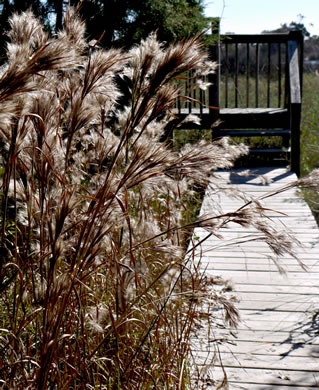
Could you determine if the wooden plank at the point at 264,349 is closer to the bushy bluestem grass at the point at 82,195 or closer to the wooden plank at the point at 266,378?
the wooden plank at the point at 266,378

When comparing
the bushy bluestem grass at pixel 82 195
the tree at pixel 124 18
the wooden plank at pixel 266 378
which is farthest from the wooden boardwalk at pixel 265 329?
the tree at pixel 124 18

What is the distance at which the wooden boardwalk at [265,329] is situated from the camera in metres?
2.69

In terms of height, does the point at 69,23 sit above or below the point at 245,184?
above

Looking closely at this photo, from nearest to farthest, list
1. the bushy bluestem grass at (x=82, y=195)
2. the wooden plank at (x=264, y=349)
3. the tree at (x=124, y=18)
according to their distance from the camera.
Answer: the bushy bluestem grass at (x=82, y=195), the wooden plank at (x=264, y=349), the tree at (x=124, y=18)

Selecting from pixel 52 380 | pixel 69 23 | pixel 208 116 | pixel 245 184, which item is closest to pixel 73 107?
pixel 69 23

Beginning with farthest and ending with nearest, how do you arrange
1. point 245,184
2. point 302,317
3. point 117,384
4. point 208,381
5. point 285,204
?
point 245,184, point 285,204, point 302,317, point 208,381, point 117,384

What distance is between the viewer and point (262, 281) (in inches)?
161

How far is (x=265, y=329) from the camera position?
3240mm

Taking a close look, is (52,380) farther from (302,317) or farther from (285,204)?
(285,204)

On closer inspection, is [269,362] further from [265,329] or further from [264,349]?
[265,329]

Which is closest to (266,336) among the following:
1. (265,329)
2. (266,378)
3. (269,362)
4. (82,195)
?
(265,329)

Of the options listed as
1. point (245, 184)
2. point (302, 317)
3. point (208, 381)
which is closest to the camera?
point (208, 381)

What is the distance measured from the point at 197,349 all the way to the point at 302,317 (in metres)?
0.78

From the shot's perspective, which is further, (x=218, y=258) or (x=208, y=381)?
(x=218, y=258)
